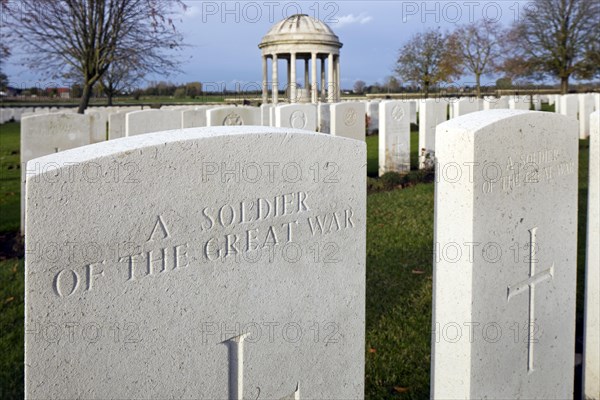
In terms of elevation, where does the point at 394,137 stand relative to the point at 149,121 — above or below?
below

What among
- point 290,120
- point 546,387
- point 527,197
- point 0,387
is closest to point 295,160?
point 527,197

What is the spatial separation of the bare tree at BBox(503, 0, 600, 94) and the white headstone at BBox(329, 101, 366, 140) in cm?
2069

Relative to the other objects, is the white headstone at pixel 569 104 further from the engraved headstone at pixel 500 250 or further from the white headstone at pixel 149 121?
the engraved headstone at pixel 500 250

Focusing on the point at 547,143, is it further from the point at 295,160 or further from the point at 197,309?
the point at 197,309

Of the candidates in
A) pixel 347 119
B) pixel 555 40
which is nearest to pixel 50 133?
pixel 347 119

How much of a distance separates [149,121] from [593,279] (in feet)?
22.2

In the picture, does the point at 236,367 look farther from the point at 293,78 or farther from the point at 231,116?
the point at 293,78

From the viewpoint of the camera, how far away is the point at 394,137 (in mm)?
12383

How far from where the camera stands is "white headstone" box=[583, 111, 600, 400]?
3393 mm

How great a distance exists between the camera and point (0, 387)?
3.65 m

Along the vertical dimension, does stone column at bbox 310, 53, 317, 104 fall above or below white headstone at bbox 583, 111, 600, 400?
above

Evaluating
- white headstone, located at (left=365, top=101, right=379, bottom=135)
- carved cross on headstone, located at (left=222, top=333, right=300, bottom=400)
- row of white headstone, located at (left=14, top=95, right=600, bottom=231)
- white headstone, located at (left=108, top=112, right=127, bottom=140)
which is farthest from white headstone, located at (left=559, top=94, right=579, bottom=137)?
carved cross on headstone, located at (left=222, top=333, right=300, bottom=400)

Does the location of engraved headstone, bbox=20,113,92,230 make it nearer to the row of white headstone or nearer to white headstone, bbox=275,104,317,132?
the row of white headstone

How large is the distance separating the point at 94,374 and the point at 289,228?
80 centimetres
